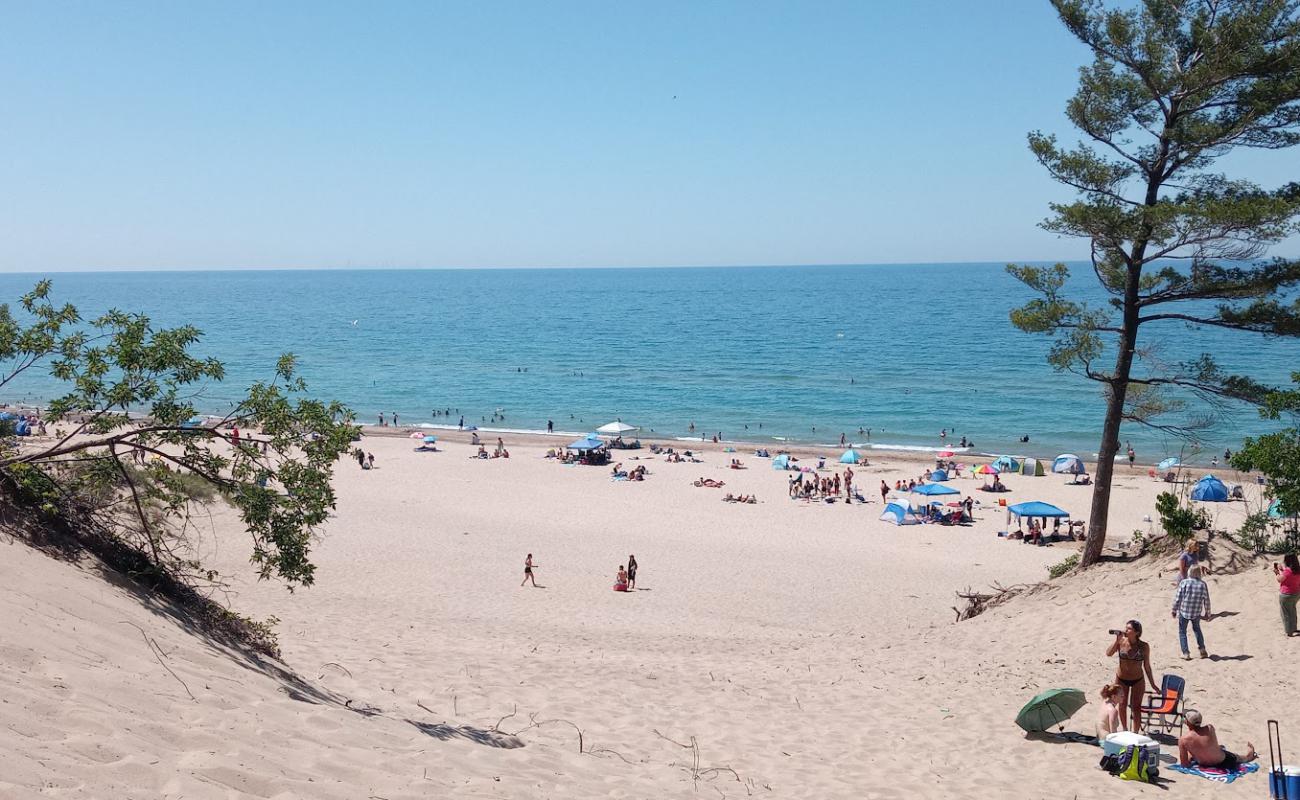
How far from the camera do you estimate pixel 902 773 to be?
8945 millimetres

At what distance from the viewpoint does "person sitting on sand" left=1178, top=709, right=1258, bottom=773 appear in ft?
28.2

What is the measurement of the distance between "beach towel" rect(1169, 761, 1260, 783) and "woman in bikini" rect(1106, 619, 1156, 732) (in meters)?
0.78

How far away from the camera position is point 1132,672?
9.43 meters

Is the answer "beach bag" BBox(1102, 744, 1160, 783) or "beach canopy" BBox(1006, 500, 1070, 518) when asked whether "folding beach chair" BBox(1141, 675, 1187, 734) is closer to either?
"beach bag" BBox(1102, 744, 1160, 783)

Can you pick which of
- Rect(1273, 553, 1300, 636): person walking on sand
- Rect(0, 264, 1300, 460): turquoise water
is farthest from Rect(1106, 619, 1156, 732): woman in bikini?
Rect(0, 264, 1300, 460): turquoise water

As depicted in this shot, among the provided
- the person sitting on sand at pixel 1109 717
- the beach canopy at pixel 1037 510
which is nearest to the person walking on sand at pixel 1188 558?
the person sitting on sand at pixel 1109 717

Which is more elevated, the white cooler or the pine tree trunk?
the pine tree trunk

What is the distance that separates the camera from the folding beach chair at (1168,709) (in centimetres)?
975

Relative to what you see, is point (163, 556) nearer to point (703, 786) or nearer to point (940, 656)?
point (703, 786)

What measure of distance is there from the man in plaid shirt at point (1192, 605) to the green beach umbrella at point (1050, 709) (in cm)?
287

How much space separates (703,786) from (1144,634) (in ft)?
25.2

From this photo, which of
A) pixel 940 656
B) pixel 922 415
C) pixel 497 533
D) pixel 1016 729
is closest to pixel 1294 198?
pixel 940 656

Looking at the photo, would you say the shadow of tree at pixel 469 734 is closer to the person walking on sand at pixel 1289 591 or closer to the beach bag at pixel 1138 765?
the beach bag at pixel 1138 765

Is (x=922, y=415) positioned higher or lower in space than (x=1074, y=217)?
lower
